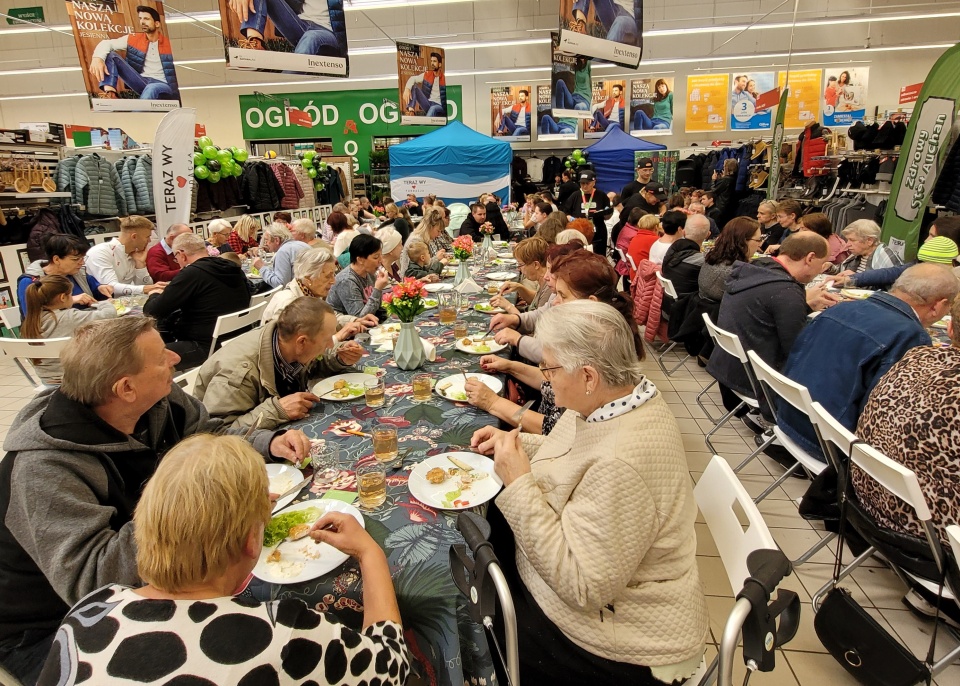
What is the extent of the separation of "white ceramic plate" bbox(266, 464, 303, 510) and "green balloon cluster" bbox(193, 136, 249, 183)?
971 centimetres

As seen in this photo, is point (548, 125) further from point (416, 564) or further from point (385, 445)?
point (416, 564)

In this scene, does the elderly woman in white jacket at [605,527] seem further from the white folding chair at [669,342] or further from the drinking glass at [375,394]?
the white folding chair at [669,342]

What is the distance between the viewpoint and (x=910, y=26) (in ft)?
48.3

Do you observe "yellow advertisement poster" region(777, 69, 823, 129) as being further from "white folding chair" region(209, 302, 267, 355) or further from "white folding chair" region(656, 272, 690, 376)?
"white folding chair" region(209, 302, 267, 355)

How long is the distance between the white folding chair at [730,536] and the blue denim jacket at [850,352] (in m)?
1.39

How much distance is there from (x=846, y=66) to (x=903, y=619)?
16852 mm

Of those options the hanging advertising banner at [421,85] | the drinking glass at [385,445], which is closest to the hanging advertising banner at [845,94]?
the hanging advertising banner at [421,85]

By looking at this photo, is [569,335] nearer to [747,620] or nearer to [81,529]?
[747,620]

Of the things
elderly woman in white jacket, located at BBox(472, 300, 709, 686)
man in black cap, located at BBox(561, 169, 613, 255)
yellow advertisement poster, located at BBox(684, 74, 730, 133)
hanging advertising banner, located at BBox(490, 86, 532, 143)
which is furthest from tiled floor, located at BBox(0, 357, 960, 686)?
hanging advertising banner, located at BBox(490, 86, 532, 143)

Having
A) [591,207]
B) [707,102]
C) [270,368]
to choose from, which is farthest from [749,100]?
[270,368]

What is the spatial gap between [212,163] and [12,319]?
696cm

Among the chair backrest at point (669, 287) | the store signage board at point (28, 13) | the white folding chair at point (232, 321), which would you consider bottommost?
the chair backrest at point (669, 287)

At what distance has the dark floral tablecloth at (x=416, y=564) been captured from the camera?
1.32 m

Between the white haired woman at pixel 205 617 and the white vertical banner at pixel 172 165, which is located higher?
the white vertical banner at pixel 172 165
